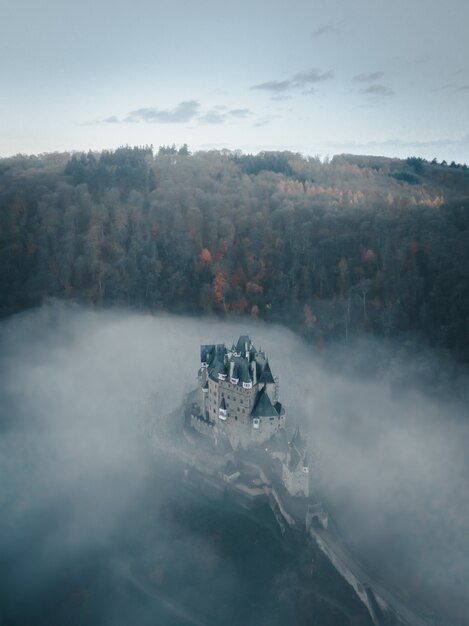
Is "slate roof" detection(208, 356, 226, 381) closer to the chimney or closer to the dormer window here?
the chimney

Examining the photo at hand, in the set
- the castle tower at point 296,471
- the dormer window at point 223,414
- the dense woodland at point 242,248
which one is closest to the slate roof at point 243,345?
the dormer window at point 223,414

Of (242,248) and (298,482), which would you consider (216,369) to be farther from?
(242,248)

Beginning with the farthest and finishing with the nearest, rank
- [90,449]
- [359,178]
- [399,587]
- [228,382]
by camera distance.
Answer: [359,178], [90,449], [228,382], [399,587]

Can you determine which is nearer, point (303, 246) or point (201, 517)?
point (201, 517)

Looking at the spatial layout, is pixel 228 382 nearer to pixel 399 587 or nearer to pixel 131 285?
pixel 399 587

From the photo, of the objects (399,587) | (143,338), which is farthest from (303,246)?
(399,587)

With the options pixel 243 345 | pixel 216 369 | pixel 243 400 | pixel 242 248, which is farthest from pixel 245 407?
pixel 242 248

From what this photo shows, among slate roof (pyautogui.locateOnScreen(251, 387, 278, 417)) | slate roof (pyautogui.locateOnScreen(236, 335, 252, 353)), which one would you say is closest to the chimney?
slate roof (pyautogui.locateOnScreen(251, 387, 278, 417))

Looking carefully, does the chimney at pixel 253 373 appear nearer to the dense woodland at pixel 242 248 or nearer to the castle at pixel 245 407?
the castle at pixel 245 407
